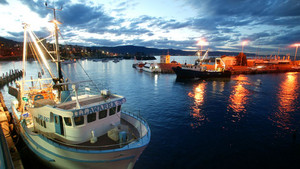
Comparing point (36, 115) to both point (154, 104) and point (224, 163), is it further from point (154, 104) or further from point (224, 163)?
point (154, 104)

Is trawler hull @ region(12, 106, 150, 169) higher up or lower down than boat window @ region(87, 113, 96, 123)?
lower down

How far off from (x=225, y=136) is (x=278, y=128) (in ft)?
29.9

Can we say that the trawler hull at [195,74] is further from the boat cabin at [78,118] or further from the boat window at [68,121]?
the boat window at [68,121]

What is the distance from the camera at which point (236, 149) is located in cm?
1702

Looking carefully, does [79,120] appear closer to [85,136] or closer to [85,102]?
[85,136]

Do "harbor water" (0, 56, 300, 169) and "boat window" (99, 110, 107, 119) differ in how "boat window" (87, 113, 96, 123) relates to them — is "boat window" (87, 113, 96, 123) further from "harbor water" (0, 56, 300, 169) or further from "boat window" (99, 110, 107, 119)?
"harbor water" (0, 56, 300, 169)

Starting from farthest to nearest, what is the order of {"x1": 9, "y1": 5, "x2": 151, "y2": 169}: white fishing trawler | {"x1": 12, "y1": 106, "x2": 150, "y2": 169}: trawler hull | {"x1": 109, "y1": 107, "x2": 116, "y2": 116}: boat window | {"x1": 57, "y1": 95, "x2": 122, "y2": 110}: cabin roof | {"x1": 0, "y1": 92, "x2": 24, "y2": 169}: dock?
{"x1": 109, "y1": 107, "x2": 116, "y2": 116}: boat window < {"x1": 57, "y1": 95, "x2": 122, "y2": 110}: cabin roof < {"x1": 9, "y1": 5, "x2": 151, "y2": 169}: white fishing trawler < {"x1": 12, "y1": 106, "x2": 150, "y2": 169}: trawler hull < {"x1": 0, "y1": 92, "x2": 24, "y2": 169}: dock

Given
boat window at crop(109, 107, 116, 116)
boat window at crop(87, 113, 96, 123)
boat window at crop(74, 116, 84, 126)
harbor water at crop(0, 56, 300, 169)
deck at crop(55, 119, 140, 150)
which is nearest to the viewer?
deck at crop(55, 119, 140, 150)

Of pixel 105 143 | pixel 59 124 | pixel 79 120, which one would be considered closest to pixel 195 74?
pixel 105 143

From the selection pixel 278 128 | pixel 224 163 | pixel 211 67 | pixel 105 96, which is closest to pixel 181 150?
pixel 224 163

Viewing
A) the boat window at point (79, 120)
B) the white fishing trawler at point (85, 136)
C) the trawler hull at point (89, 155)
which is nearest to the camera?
the trawler hull at point (89, 155)

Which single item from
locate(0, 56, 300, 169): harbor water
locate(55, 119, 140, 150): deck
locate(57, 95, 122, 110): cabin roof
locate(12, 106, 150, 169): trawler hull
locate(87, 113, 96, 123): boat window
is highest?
locate(57, 95, 122, 110): cabin roof

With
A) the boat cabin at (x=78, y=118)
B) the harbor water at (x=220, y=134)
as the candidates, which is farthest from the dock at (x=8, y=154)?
the harbor water at (x=220, y=134)

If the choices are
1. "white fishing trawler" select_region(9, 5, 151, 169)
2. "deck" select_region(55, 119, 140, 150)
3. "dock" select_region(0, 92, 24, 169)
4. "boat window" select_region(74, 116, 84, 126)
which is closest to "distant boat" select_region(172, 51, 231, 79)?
"white fishing trawler" select_region(9, 5, 151, 169)
